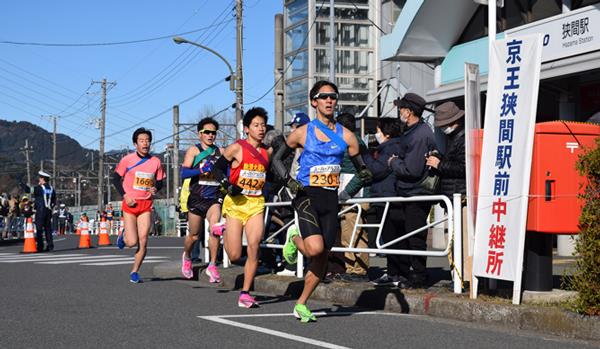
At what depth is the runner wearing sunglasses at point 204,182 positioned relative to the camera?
1255 cm

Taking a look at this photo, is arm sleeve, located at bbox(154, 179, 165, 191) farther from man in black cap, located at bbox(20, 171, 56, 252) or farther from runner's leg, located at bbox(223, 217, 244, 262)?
man in black cap, located at bbox(20, 171, 56, 252)

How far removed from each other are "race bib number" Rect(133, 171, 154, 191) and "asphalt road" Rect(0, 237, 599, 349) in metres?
1.87

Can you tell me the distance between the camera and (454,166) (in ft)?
30.5

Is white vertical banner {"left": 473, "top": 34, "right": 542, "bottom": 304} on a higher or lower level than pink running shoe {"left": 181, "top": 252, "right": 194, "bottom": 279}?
higher

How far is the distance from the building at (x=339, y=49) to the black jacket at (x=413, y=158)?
40342 mm

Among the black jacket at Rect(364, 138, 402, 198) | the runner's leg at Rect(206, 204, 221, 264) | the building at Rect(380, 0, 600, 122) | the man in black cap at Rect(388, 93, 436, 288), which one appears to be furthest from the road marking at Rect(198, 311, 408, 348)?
the building at Rect(380, 0, 600, 122)

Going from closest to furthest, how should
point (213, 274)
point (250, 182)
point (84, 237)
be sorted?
point (250, 182), point (213, 274), point (84, 237)

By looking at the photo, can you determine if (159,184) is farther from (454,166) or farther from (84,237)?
(84,237)

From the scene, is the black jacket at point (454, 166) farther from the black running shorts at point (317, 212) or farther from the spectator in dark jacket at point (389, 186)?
the black running shorts at point (317, 212)

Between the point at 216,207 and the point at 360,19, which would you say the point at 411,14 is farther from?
the point at 360,19

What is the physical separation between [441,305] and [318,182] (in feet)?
5.27

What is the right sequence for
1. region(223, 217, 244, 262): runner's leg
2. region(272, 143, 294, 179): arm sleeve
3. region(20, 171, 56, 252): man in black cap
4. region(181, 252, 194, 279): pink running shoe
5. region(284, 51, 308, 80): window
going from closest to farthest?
region(272, 143, 294, 179): arm sleeve → region(223, 217, 244, 262): runner's leg → region(181, 252, 194, 279): pink running shoe → region(20, 171, 56, 252): man in black cap → region(284, 51, 308, 80): window

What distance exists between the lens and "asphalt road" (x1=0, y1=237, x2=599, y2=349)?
6844 mm

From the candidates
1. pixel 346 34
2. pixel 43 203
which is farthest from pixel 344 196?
pixel 346 34
